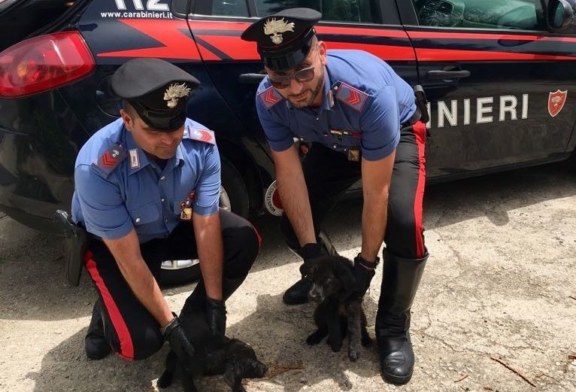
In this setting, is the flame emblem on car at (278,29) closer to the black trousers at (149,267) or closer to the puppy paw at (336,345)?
the black trousers at (149,267)

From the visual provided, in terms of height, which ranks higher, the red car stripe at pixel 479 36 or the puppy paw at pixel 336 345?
the red car stripe at pixel 479 36

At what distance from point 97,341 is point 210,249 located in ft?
2.08

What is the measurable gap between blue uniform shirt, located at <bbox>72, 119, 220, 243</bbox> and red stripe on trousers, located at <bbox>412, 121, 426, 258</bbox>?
30.6 inches

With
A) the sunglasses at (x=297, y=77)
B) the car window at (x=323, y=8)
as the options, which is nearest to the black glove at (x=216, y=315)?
the sunglasses at (x=297, y=77)

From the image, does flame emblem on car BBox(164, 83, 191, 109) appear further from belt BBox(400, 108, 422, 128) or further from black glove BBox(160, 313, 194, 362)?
belt BBox(400, 108, 422, 128)

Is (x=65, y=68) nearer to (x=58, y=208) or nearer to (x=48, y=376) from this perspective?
(x=58, y=208)

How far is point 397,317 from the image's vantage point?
7.67 ft

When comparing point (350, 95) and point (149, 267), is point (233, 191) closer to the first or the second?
point (149, 267)

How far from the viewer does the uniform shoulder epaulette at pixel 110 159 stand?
1952 mm

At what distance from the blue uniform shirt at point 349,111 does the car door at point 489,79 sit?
0.61 metres

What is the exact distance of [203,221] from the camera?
86.8 inches

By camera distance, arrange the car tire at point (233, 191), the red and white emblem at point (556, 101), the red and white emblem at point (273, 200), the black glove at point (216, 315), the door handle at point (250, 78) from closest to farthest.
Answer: the black glove at point (216, 315)
the door handle at point (250, 78)
the car tire at point (233, 191)
the red and white emblem at point (273, 200)
the red and white emblem at point (556, 101)

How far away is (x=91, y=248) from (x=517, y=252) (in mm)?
2116

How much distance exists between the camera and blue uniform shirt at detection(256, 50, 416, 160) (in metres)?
2.11
